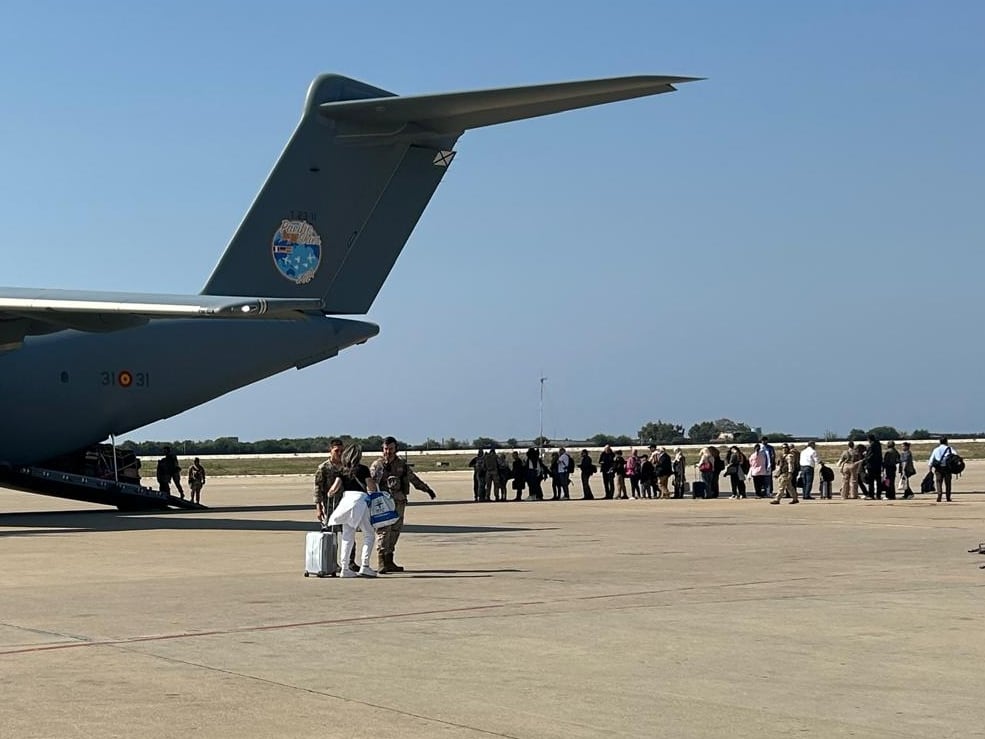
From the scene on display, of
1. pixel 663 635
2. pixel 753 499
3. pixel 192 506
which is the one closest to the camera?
pixel 663 635

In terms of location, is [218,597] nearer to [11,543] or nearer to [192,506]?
[11,543]

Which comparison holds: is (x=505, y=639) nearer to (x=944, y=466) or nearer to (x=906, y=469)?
(x=944, y=466)

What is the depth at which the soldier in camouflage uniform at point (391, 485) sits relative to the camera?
14.7 meters

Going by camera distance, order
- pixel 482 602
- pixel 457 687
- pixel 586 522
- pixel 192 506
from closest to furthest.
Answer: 1. pixel 457 687
2. pixel 482 602
3. pixel 586 522
4. pixel 192 506

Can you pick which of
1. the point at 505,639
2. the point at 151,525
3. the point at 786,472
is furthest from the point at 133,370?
the point at 505,639

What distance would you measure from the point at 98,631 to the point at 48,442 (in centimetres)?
1748

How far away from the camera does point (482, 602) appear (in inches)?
469

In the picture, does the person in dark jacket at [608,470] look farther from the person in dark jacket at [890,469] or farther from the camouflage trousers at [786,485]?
the person in dark jacket at [890,469]

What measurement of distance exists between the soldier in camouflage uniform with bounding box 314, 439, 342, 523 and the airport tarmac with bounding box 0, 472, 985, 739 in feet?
2.91

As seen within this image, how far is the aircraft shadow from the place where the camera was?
2165 centimetres

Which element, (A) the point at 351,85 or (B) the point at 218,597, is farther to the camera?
(A) the point at 351,85

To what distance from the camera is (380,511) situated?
14477 millimetres

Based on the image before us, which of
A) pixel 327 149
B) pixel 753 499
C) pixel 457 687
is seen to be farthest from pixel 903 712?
pixel 753 499

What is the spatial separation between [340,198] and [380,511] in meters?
14.1
